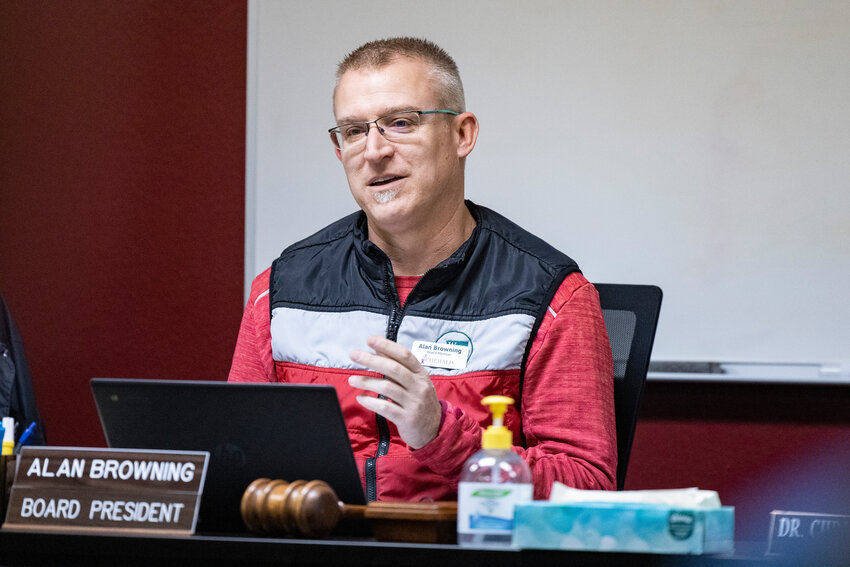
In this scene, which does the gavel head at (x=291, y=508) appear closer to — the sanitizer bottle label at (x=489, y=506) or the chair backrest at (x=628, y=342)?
the sanitizer bottle label at (x=489, y=506)

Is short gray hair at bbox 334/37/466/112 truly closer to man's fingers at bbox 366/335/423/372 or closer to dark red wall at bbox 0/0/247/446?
man's fingers at bbox 366/335/423/372

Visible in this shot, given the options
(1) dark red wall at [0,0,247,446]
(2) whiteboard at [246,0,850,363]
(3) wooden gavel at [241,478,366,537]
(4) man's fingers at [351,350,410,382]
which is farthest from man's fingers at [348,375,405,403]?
(1) dark red wall at [0,0,247,446]

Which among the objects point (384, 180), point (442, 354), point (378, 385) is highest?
point (384, 180)

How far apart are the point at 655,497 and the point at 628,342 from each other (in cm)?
85

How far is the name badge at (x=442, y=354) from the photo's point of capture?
1.62 metres

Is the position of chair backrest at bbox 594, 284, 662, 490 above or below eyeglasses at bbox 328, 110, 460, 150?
below

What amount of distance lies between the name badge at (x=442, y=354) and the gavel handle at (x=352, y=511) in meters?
0.63

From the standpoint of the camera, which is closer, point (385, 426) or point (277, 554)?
point (277, 554)

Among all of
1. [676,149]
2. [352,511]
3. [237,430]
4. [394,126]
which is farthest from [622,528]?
[676,149]

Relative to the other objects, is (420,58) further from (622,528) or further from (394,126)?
(622,528)

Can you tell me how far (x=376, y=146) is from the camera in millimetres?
1668

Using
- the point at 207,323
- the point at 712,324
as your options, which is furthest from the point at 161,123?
the point at 712,324

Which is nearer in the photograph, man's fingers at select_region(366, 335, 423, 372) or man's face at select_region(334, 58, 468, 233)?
man's fingers at select_region(366, 335, 423, 372)

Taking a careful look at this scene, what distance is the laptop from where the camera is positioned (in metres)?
1.01
